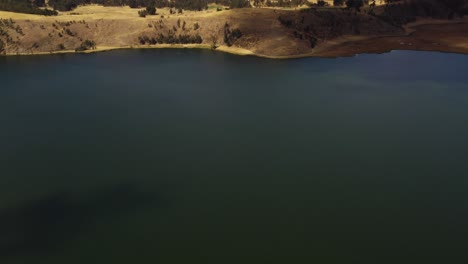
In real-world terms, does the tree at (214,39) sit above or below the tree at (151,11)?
below

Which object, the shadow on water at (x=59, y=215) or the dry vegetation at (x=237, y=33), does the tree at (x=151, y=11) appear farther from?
the shadow on water at (x=59, y=215)

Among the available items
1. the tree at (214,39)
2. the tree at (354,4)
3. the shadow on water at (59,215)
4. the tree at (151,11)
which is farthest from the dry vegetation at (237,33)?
the shadow on water at (59,215)

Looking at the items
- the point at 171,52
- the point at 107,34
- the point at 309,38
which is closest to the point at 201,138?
the point at 171,52

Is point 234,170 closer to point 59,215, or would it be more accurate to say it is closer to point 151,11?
point 59,215

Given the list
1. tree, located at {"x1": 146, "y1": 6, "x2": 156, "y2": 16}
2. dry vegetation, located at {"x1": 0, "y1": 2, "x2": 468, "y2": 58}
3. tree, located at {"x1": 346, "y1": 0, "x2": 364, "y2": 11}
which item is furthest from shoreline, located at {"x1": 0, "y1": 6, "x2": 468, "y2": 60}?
tree, located at {"x1": 346, "y1": 0, "x2": 364, "y2": 11}

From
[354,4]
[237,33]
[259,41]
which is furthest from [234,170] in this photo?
[354,4]

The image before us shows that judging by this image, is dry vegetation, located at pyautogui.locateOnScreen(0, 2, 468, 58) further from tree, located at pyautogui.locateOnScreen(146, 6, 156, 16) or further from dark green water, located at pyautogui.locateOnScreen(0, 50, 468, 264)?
dark green water, located at pyautogui.locateOnScreen(0, 50, 468, 264)

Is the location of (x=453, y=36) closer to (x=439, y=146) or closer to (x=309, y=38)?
(x=309, y=38)
